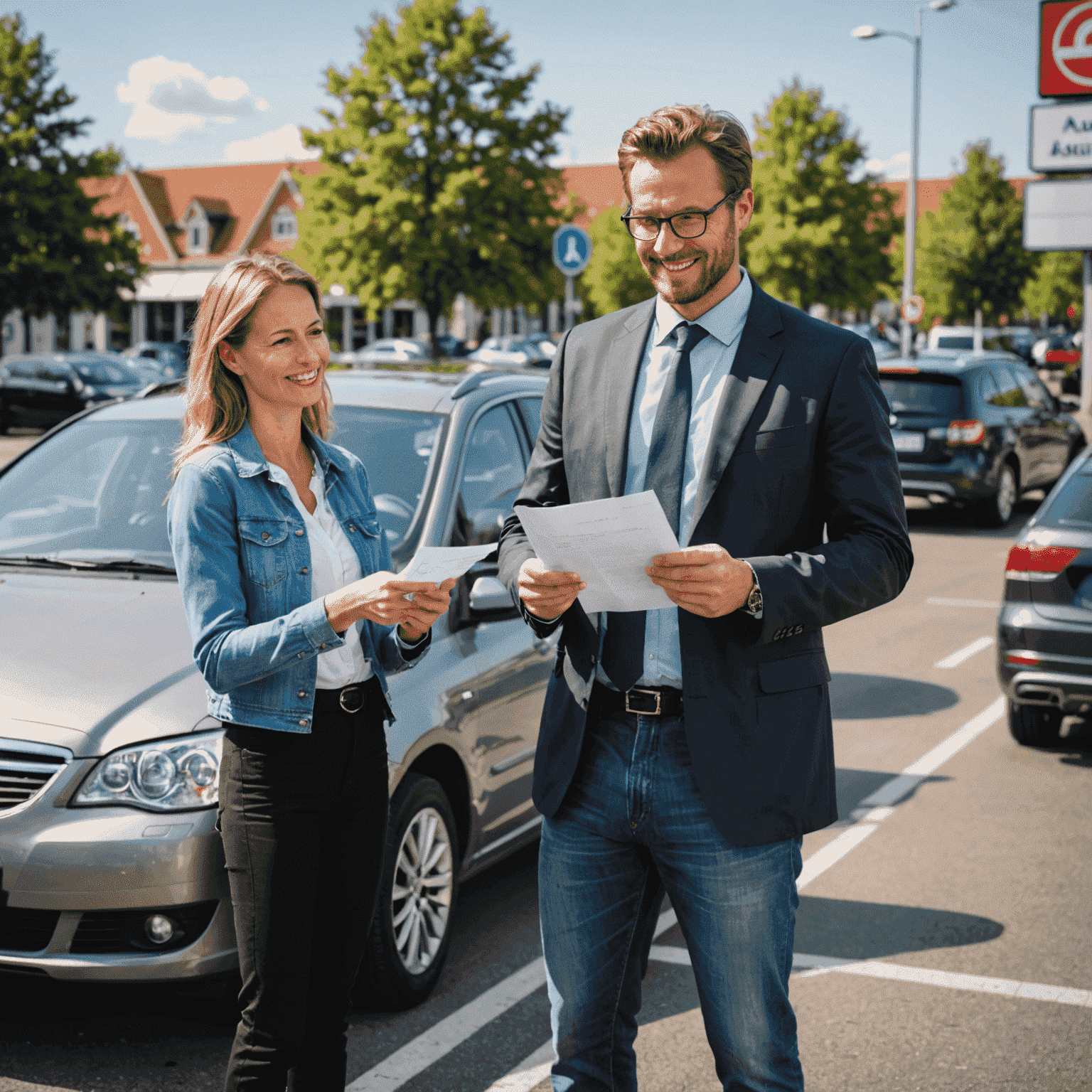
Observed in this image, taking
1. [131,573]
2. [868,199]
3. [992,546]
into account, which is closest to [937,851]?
[131,573]

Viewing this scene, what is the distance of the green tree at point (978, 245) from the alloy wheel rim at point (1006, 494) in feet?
145

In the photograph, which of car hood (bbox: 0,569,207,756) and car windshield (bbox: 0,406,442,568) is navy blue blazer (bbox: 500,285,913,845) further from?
car windshield (bbox: 0,406,442,568)

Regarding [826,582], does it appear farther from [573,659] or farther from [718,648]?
[573,659]

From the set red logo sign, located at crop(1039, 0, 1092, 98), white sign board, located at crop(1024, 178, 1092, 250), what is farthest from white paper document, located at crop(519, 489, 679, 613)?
red logo sign, located at crop(1039, 0, 1092, 98)

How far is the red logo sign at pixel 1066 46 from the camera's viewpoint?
25.5 metres

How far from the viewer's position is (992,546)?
14.6m

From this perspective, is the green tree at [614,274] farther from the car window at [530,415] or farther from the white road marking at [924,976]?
the white road marking at [924,976]

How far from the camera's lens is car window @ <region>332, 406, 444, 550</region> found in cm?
447

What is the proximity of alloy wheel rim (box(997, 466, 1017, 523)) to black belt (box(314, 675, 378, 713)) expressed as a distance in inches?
554

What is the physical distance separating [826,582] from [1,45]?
39.7m

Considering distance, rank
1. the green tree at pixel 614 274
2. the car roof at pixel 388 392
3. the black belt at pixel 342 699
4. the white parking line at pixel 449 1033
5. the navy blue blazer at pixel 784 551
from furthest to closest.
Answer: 1. the green tree at pixel 614 274
2. the car roof at pixel 388 392
3. the white parking line at pixel 449 1033
4. the black belt at pixel 342 699
5. the navy blue blazer at pixel 784 551

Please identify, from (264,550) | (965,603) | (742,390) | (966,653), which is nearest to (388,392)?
(264,550)

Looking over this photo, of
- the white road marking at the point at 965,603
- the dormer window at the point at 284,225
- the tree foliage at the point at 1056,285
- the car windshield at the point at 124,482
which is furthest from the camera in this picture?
the tree foliage at the point at 1056,285

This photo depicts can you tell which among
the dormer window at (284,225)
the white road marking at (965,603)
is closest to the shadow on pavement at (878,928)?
the white road marking at (965,603)
